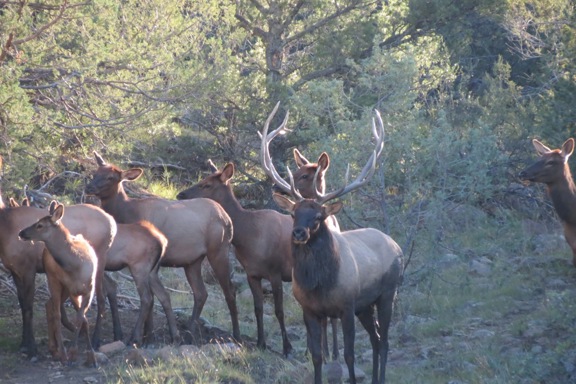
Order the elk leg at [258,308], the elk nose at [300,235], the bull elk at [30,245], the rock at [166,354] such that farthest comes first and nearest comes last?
the elk leg at [258,308]
the bull elk at [30,245]
the rock at [166,354]
the elk nose at [300,235]

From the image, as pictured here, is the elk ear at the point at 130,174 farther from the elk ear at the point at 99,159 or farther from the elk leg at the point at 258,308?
the elk leg at the point at 258,308

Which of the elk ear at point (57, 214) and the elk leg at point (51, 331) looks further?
the elk leg at point (51, 331)

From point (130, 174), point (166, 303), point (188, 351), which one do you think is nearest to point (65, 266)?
point (188, 351)

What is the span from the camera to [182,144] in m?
18.8

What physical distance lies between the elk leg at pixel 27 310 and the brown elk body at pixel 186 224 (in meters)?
1.63

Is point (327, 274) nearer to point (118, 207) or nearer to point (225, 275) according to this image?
point (225, 275)

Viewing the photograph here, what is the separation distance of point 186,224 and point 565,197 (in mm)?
5406

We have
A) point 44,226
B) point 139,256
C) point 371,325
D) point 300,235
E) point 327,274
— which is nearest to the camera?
point 300,235

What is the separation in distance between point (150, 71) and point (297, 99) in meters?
3.55

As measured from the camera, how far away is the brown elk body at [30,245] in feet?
35.4

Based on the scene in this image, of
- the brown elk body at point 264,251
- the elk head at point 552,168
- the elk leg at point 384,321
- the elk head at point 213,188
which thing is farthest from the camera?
the elk head at point 552,168

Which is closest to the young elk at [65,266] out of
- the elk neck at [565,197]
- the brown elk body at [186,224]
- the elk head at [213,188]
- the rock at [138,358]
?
the rock at [138,358]

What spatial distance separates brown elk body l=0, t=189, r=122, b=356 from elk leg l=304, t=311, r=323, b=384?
2480mm

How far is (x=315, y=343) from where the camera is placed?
970cm
